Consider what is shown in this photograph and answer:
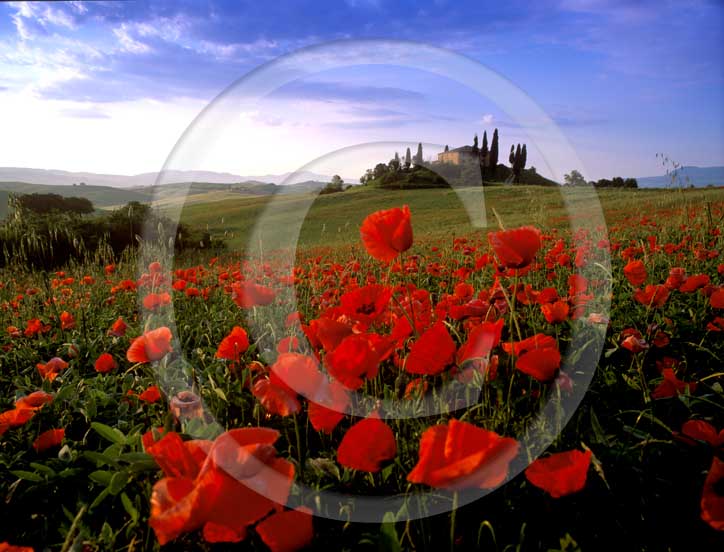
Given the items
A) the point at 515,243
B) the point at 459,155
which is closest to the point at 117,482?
the point at 515,243

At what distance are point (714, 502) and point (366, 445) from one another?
0.68 m

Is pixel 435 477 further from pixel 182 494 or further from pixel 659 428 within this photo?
pixel 659 428

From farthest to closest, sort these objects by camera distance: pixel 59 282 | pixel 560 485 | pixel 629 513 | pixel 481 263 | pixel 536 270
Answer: pixel 59 282 → pixel 536 270 → pixel 481 263 → pixel 629 513 → pixel 560 485

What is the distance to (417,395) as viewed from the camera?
4.96 feet

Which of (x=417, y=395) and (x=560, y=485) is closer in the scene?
(x=560, y=485)

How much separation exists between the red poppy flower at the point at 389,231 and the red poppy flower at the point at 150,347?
27.6 inches

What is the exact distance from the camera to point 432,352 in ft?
4.07

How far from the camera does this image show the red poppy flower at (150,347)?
154 centimetres

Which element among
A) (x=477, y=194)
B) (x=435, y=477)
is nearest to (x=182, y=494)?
(x=435, y=477)

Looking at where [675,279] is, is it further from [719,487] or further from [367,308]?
[367,308]

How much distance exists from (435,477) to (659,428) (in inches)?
39.4

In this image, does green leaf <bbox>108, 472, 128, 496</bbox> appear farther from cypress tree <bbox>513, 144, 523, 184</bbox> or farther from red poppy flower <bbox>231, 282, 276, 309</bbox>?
cypress tree <bbox>513, 144, 523, 184</bbox>

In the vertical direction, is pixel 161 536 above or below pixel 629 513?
above

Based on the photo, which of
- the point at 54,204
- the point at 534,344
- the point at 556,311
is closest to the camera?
the point at 534,344
